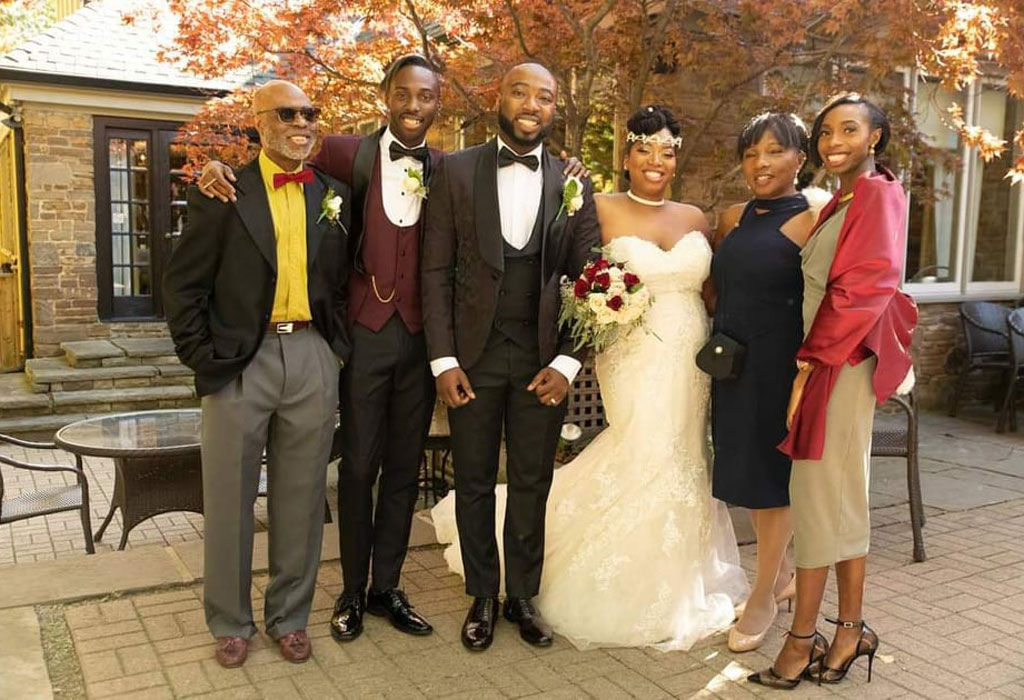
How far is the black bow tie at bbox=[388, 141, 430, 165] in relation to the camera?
3598 mm

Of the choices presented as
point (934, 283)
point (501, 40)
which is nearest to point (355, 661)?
point (501, 40)

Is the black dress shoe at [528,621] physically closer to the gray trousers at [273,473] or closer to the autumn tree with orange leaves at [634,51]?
the gray trousers at [273,473]

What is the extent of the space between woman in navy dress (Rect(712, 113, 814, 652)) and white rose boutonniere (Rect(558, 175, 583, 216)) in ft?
2.05

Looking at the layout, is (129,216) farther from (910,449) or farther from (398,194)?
(910,449)

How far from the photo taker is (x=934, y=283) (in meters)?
9.79

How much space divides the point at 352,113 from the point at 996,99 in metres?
6.99

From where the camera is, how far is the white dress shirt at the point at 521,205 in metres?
3.58

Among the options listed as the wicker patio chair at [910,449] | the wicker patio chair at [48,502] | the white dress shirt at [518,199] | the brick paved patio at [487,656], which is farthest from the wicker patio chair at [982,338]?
the wicker patio chair at [48,502]

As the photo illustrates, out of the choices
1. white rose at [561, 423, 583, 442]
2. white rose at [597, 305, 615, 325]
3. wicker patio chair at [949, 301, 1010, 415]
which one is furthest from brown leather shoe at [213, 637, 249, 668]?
wicker patio chair at [949, 301, 1010, 415]

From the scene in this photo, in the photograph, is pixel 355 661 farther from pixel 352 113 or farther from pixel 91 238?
pixel 91 238

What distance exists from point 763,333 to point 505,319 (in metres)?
0.98

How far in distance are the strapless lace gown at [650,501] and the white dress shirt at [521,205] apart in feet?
1.32

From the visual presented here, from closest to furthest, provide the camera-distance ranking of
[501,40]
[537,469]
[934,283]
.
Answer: [537,469], [501,40], [934,283]

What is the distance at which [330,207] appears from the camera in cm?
344
